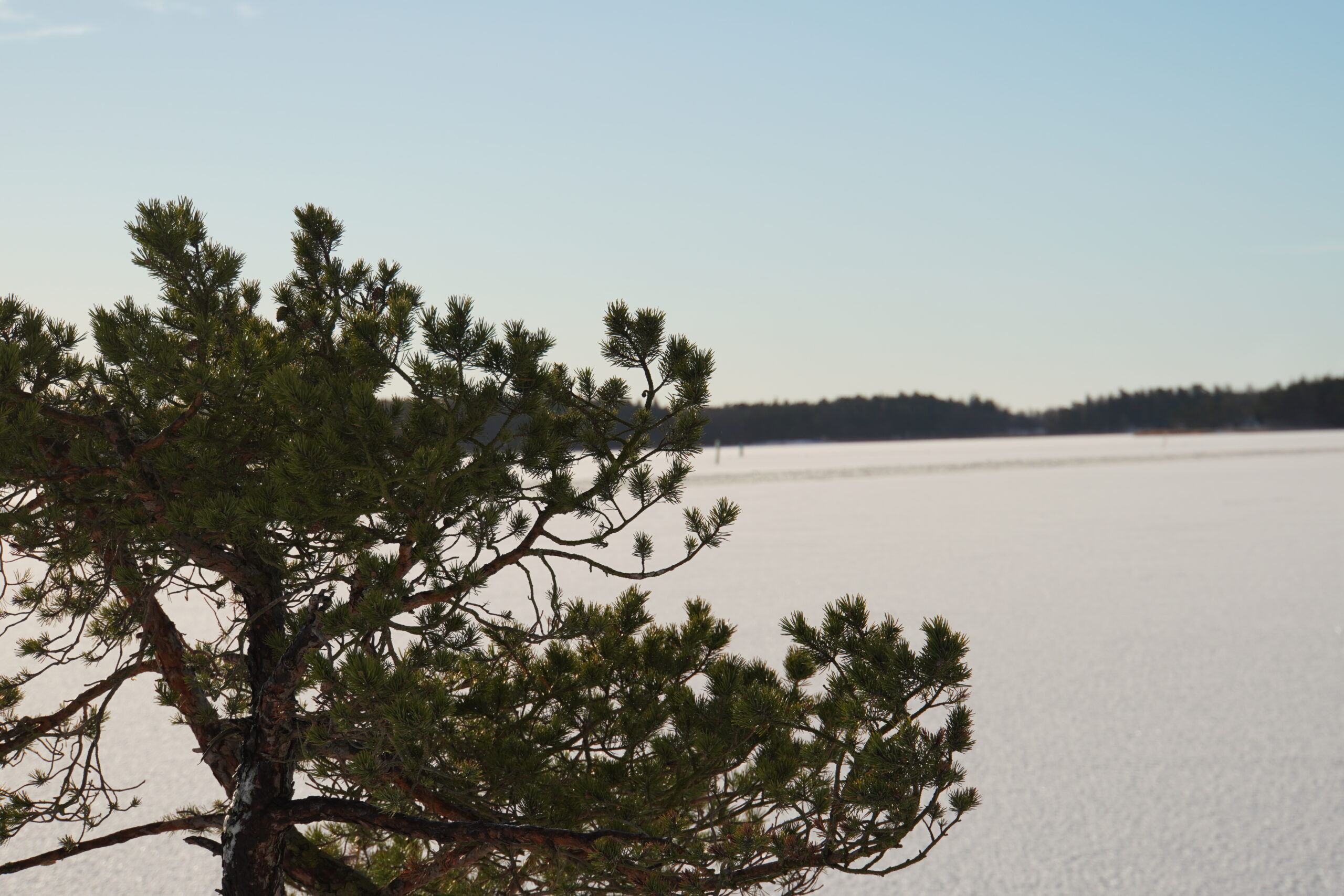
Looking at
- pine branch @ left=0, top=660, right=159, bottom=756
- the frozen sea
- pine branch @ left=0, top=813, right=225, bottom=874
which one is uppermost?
pine branch @ left=0, top=660, right=159, bottom=756

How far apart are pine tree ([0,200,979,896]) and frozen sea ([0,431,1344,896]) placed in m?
4.31

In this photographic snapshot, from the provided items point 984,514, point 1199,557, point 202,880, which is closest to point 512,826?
point 202,880

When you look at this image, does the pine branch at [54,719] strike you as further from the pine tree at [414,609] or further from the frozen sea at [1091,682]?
the frozen sea at [1091,682]

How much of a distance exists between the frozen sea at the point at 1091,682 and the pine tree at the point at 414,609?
431cm

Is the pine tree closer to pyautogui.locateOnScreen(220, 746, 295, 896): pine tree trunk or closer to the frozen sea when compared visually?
pyautogui.locateOnScreen(220, 746, 295, 896): pine tree trunk

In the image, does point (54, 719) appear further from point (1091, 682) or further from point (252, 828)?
point (1091, 682)

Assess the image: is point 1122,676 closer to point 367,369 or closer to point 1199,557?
point 1199,557

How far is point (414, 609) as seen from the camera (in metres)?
2.32

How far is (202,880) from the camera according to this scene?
6078 millimetres

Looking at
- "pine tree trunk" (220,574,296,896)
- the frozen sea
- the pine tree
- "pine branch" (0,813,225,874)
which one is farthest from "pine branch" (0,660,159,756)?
the frozen sea

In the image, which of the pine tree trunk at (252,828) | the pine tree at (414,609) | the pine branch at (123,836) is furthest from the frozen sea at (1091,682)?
the pine tree at (414,609)

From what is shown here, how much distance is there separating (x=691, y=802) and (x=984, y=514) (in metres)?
22.6

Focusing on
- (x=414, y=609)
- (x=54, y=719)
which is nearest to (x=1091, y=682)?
(x=414, y=609)

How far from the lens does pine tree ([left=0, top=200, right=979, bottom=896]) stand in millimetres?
1990
